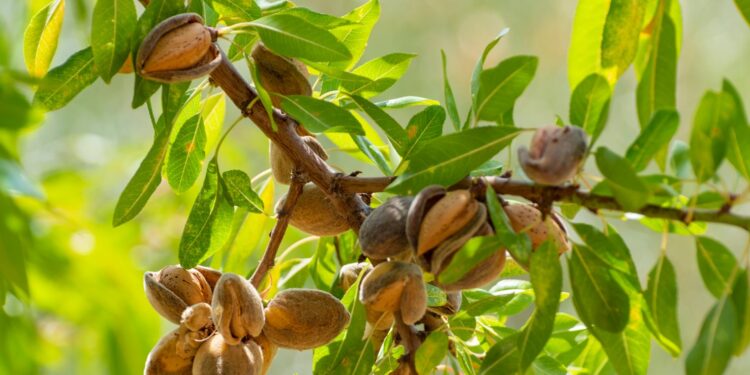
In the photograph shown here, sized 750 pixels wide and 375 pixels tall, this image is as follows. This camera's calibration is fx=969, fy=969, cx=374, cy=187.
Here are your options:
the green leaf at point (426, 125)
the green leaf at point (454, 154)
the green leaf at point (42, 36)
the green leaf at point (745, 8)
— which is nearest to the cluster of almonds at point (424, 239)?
the green leaf at point (454, 154)

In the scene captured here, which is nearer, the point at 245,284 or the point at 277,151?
the point at 245,284

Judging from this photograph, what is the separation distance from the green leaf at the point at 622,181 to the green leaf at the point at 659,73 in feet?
0.34

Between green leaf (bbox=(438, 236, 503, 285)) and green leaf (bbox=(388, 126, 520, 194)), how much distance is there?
66 millimetres

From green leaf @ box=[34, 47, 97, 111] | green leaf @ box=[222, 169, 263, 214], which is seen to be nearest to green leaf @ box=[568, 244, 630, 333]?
green leaf @ box=[222, 169, 263, 214]

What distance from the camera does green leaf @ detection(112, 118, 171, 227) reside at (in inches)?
36.2

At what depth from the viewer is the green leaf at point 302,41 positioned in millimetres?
845

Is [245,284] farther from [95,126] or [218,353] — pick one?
[95,126]

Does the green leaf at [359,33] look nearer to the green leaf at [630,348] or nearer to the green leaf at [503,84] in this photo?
the green leaf at [503,84]

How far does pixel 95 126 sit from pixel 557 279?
389cm

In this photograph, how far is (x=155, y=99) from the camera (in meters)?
4.23

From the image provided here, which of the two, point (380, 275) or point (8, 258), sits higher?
point (8, 258)

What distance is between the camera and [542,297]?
0.74 metres

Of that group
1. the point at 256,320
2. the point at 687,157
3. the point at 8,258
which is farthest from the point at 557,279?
the point at 8,258

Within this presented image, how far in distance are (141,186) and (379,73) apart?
261 mm
